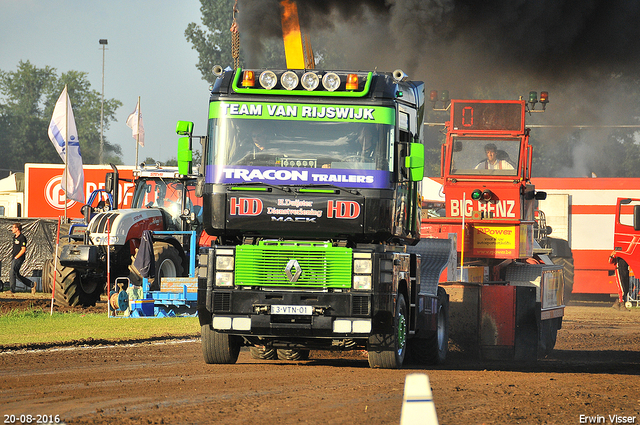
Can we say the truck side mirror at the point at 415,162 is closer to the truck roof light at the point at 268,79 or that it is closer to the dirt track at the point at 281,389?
the truck roof light at the point at 268,79

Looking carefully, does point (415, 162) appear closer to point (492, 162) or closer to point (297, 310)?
point (297, 310)

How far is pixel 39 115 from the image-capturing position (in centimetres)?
10444

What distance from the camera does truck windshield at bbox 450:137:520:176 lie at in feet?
53.4

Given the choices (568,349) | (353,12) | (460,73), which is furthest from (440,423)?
(460,73)

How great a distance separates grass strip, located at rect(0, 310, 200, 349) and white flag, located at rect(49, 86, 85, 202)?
22.3 ft

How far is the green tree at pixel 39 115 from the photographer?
319 feet

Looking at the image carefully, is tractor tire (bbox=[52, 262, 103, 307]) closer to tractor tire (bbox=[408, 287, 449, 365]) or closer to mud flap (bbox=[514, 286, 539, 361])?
tractor tire (bbox=[408, 287, 449, 365])

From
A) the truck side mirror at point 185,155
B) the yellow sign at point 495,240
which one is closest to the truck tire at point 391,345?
the truck side mirror at point 185,155

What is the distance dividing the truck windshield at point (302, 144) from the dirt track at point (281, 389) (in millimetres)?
2365

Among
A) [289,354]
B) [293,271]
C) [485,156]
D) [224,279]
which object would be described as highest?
[485,156]

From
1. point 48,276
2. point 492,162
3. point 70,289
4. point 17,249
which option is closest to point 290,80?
point 492,162

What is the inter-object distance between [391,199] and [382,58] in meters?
10.7

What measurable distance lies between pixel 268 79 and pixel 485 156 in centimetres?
714

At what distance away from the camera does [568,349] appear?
624 inches
